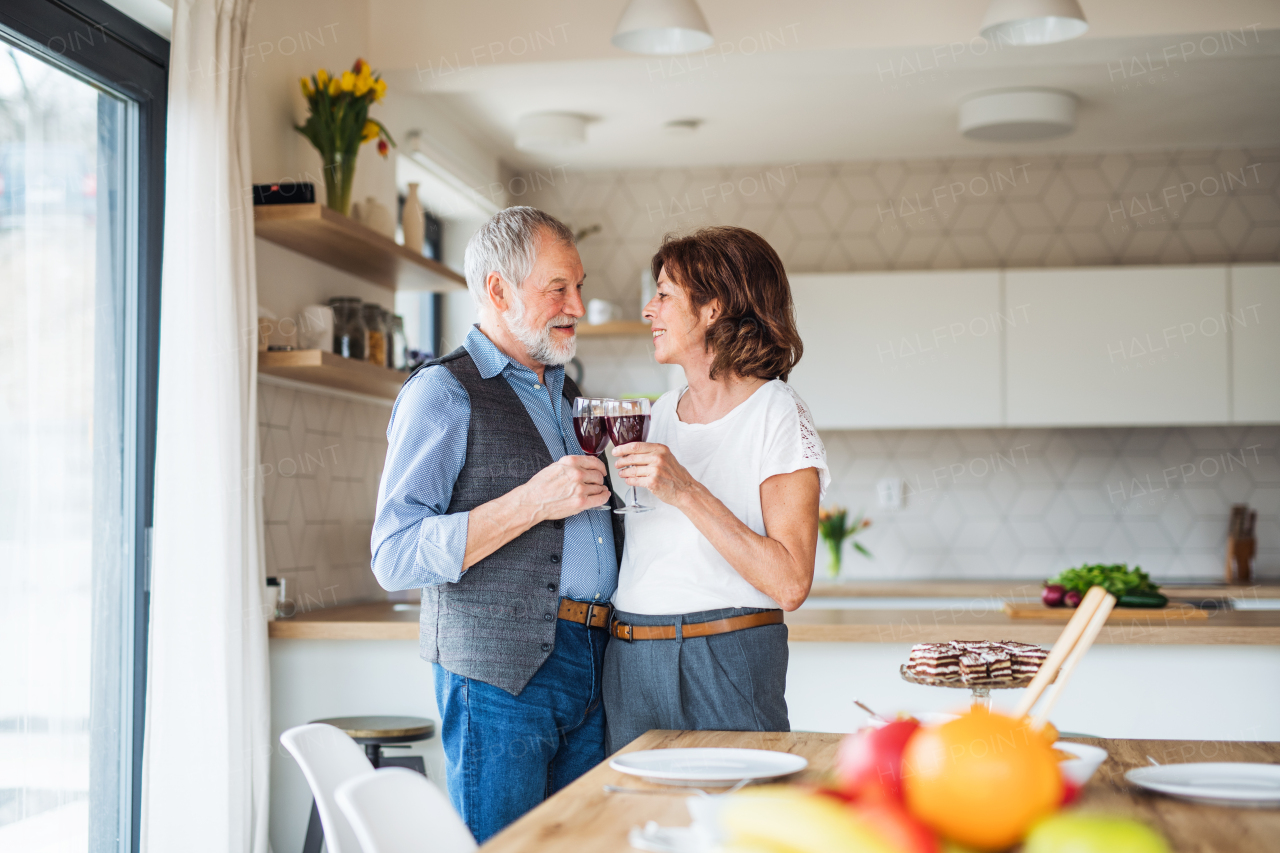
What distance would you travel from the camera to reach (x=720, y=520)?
1.57 m

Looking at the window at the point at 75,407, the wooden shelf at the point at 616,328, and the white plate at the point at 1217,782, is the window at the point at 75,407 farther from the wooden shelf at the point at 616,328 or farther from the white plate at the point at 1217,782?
the wooden shelf at the point at 616,328

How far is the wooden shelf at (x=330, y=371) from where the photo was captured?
8.66 ft

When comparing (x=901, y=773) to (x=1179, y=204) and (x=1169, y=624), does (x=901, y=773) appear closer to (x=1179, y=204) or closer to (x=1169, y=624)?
(x=1169, y=624)

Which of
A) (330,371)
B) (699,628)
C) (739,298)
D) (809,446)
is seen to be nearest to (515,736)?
(699,628)

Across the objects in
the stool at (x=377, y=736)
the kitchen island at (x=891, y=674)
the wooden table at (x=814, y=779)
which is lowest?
the stool at (x=377, y=736)

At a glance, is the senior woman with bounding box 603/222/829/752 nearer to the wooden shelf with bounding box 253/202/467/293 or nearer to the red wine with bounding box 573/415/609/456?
the red wine with bounding box 573/415/609/456

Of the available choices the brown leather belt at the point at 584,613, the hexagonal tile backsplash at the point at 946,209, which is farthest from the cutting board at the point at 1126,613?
the hexagonal tile backsplash at the point at 946,209

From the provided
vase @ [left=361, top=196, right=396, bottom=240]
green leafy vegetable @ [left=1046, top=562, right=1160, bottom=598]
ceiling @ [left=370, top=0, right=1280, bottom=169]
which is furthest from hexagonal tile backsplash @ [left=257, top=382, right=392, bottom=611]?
green leafy vegetable @ [left=1046, top=562, right=1160, bottom=598]

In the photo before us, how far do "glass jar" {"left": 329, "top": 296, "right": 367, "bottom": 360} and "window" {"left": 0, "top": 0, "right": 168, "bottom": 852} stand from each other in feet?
2.01

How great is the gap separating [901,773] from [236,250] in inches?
78.4

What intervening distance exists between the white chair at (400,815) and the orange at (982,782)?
0.57 m

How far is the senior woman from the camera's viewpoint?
161cm

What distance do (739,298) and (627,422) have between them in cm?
32

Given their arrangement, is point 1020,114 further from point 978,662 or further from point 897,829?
point 897,829
